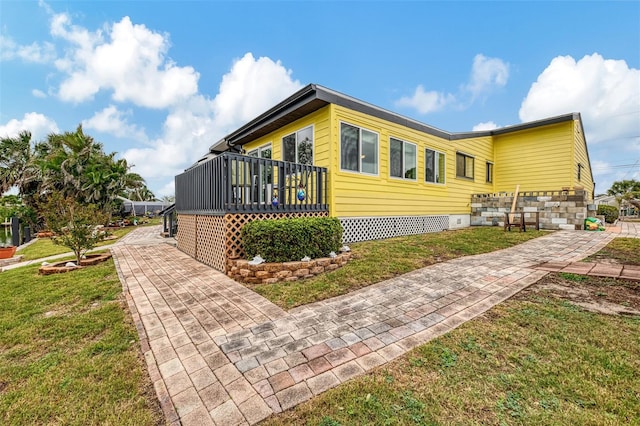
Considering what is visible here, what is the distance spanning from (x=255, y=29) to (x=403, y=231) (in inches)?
432

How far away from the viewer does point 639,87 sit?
476 inches

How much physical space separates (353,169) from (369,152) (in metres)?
0.89

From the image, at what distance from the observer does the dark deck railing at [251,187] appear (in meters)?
5.55

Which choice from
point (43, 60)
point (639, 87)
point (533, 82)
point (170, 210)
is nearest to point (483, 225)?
point (639, 87)

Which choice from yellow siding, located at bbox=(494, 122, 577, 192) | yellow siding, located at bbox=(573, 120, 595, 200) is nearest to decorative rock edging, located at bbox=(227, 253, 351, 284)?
yellow siding, located at bbox=(494, 122, 577, 192)

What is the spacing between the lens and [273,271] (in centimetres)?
483

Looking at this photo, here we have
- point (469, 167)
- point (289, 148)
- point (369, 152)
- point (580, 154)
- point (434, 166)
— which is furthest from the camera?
point (580, 154)

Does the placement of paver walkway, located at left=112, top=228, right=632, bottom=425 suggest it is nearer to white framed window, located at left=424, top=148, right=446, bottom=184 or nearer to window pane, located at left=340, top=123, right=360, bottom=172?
window pane, located at left=340, top=123, right=360, bottom=172

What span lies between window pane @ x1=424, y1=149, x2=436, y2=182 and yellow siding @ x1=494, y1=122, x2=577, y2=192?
599cm

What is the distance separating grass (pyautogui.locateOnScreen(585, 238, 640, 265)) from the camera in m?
5.50

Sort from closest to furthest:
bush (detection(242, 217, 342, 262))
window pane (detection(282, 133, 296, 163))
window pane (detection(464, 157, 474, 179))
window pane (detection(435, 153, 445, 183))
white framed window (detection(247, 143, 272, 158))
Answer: bush (detection(242, 217, 342, 262)) < window pane (detection(282, 133, 296, 163)) < white framed window (detection(247, 143, 272, 158)) < window pane (detection(435, 153, 445, 183)) < window pane (detection(464, 157, 474, 179))

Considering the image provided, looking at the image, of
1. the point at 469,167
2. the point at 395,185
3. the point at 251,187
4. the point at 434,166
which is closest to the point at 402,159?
the point at 395,185

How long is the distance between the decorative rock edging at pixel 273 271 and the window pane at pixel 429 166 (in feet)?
22.5

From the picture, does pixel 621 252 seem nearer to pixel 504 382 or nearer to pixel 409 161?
pixel 409 161
